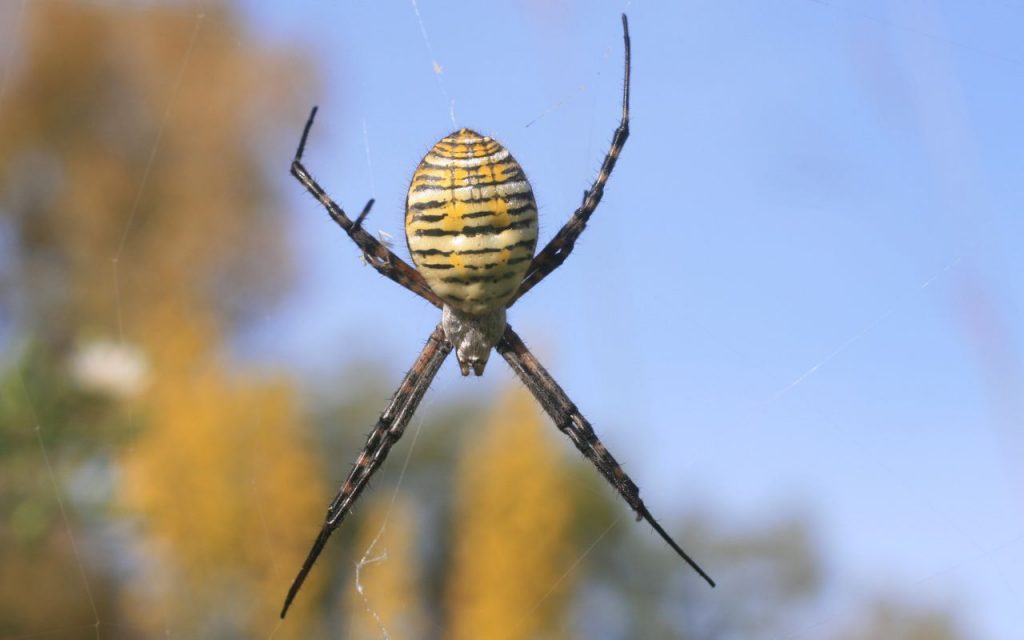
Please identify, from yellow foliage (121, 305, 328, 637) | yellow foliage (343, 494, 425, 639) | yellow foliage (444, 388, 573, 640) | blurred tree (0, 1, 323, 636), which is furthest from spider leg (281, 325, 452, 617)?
yellow foliage (444, 388, 573, 640)

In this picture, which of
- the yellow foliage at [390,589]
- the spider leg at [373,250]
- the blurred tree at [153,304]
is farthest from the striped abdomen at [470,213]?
the yellow foliage at [390,589]

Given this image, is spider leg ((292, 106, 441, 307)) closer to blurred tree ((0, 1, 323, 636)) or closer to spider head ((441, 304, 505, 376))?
spider head ((441, 304, 505, 376))

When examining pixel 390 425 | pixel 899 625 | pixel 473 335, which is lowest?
pixel 899 625

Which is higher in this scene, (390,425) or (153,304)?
(390,425)

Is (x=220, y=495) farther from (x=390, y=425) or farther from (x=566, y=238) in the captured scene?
(x=566, y=238)

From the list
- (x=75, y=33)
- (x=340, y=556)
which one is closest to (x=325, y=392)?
(x=340, y=556)

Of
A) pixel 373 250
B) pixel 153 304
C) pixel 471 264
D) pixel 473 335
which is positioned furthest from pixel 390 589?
pixel 471 264
